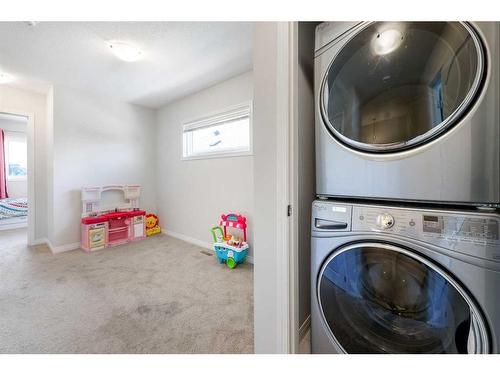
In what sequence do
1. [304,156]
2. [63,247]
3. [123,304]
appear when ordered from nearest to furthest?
[304,156] → [123,304] → [63,247]

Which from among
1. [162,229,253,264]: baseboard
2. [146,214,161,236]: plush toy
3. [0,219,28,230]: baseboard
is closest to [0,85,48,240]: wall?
[146,214,161,236]: plush toy

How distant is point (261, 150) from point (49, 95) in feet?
12.1

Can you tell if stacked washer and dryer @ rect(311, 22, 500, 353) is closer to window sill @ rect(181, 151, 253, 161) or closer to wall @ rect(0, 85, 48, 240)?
window sill @ rect(181, 151, 253, 161)

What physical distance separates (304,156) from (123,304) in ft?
5.89

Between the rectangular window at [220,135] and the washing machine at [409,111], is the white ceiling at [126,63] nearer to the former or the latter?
the rectangular window at [220,135]

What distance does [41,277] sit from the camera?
198 cm

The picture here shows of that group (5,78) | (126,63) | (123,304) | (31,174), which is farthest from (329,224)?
(31,174)

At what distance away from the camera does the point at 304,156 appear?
39.0 inches

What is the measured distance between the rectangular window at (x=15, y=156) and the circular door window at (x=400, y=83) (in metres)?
7.05

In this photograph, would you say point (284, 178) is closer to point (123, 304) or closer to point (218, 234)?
point (123, 304)

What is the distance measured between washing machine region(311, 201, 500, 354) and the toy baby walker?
1.40 meters

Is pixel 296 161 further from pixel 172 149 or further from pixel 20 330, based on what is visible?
pixel 172 149

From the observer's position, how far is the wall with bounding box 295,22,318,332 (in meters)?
0.93
